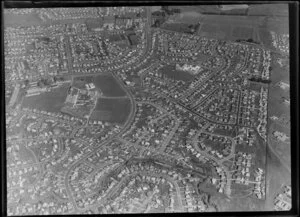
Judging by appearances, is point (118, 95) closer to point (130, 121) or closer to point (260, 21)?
point (130, 121)

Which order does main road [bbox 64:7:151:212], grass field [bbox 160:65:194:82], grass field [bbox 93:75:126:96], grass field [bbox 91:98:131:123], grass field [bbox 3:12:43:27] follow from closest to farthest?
1. main road [bbox 64:7:151:212]
2. grass field [bbox 91:98:131:123]
3. grass field [bbox 93:75:126:96]
4. grass field [bbox 3:12:43:27]
5. grass field [bbox 160:65:194:82]

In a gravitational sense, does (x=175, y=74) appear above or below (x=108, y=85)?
above

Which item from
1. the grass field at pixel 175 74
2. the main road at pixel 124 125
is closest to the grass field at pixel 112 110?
the main road at pixel 124 125

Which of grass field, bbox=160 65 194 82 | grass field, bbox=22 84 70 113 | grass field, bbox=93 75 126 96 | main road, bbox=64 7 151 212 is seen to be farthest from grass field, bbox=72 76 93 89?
grass field, bbox=160 65 194 82

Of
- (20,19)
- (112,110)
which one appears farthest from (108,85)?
(20,19)

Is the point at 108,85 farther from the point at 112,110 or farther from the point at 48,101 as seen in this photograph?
the point at 48,101

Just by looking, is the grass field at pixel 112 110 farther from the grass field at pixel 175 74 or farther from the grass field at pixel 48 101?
the grass field at pixel 175 74

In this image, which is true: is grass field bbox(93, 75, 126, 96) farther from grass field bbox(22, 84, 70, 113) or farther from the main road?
grass field bbox(22, 84, 70, 113)
